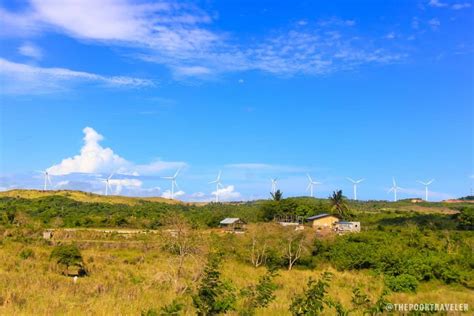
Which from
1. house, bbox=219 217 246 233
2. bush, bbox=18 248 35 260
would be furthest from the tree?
house, bbox=219 217 246 233

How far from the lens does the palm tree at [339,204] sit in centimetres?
7206

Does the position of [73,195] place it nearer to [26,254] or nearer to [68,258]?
[26,254]

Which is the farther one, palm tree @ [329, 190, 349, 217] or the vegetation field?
palm tree @ [329, 190, 349, 217]

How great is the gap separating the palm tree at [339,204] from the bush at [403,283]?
37937mm

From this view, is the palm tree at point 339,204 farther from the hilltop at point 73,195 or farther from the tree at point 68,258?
the hilltop at point 73,195

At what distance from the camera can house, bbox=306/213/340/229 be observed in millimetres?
64125

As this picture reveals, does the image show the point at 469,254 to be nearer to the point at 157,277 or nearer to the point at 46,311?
the point at 157,277

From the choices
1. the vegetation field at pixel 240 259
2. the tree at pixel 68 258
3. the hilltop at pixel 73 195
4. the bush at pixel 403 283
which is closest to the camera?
the vegetation field at pixel 240 259

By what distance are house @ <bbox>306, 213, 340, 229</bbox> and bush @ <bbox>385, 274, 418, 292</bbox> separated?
30.0 metres

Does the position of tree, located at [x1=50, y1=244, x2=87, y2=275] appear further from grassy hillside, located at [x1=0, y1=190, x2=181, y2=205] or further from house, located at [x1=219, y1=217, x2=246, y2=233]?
grassy hillside, located at [x1=0, y1=190, x2=181, y2=205]

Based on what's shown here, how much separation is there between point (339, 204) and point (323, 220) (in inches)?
333

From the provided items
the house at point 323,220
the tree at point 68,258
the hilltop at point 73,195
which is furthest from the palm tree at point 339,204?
the hilltop at point 73,195

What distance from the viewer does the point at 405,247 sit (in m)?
41.6

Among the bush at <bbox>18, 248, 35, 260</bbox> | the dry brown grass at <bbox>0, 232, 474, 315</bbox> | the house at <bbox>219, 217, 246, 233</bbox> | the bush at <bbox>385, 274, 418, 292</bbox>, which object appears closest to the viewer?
the dry brown grass at <bbox>0, 232, 474, 315</bbox>
